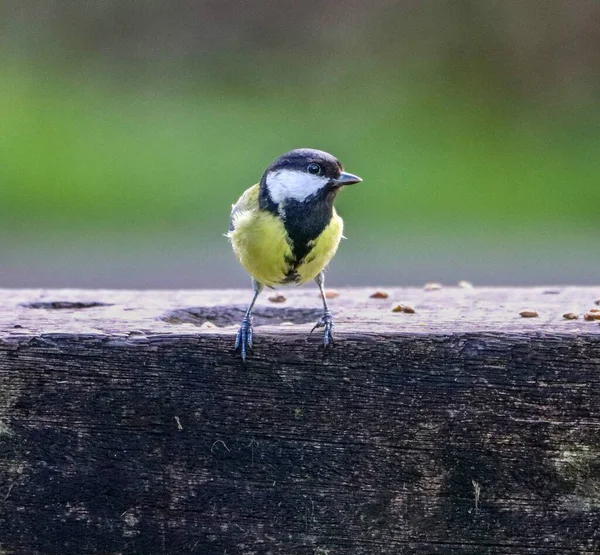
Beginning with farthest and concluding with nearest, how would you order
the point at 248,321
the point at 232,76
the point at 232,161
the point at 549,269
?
the point at 232,76
the point at 232,161
the point at 549,269
the point at 248,321

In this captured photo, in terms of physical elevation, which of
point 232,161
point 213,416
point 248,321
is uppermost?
point 232,161

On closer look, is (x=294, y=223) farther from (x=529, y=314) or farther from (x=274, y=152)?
(x=274, y=152)

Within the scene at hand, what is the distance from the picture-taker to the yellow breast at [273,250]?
135 inches

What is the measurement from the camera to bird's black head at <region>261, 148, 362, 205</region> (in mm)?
3494

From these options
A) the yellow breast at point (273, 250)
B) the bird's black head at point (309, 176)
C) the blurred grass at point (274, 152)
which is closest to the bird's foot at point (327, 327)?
the yellow breast at point (273, 250)

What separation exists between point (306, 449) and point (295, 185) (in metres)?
1.18

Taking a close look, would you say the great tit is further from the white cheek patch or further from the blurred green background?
the blurred green background

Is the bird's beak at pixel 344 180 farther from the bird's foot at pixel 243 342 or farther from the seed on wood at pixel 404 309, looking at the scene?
the bird's foot at pixel 243 342

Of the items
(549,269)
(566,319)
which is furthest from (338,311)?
(549,269)

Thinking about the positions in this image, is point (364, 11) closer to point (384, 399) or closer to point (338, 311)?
point (338, 311)

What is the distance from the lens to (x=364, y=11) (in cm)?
1280

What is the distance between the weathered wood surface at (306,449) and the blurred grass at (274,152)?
7.95m

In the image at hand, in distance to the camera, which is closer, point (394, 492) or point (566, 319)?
point (394, 492)

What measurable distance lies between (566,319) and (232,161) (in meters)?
8.47
